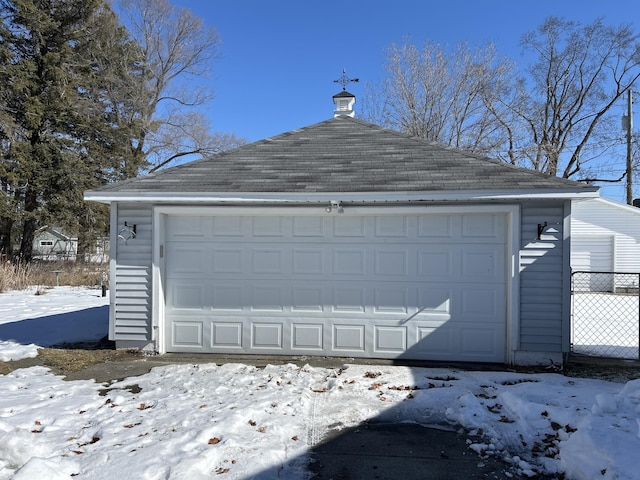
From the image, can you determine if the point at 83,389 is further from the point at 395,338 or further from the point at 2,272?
the point at 2,272

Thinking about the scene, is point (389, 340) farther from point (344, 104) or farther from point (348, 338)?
point (344, 104)

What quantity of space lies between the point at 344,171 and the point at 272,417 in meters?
3.86

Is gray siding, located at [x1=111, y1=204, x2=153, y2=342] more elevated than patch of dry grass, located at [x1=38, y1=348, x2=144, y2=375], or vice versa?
gray siding, located at [x1=111, y1=204, x2=153, y2=342]

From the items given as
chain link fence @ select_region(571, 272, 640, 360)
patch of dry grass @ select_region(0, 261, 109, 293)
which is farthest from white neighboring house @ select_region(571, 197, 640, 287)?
patch of dry grass @ select_region(0, 261, 109, 293)

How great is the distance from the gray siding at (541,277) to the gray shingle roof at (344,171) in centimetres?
48

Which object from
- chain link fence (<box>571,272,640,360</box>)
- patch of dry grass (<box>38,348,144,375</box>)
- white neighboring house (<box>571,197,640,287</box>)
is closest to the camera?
patch of dry grass (<box>38,348,144,375</box>)

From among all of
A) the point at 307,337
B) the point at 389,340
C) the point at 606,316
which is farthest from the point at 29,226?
the point at 606,316

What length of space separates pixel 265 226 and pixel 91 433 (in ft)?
11.7

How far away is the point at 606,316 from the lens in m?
10.7

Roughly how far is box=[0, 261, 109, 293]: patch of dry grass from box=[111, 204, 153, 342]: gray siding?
9.27m

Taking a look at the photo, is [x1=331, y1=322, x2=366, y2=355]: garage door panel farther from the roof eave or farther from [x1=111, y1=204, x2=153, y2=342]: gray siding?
[x1=111, y1=204, x2=153, y2=342]: gray siding

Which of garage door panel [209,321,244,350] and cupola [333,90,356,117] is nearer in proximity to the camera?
garage door panel [209,321,244,350]

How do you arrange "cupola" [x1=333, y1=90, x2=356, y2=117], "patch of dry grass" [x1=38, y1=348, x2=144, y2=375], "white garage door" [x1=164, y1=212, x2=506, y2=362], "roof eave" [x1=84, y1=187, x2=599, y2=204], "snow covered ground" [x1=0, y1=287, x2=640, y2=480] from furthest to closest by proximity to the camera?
"cupola" [x1=333, y1=90, x2=356, y2=117] → "white garage door" [x1=164, y1=212, x2=506, y2=362] → "patch of dry grass" [x1=38, y1=348, x2=144, y2=375] → "roof eave" [x1=84, y1=187, x2=599, y2=204] → "snow covered ground" [x1=0, y1=287, x2=640, y2=480]

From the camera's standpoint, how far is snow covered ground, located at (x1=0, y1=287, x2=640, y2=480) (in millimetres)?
3094
